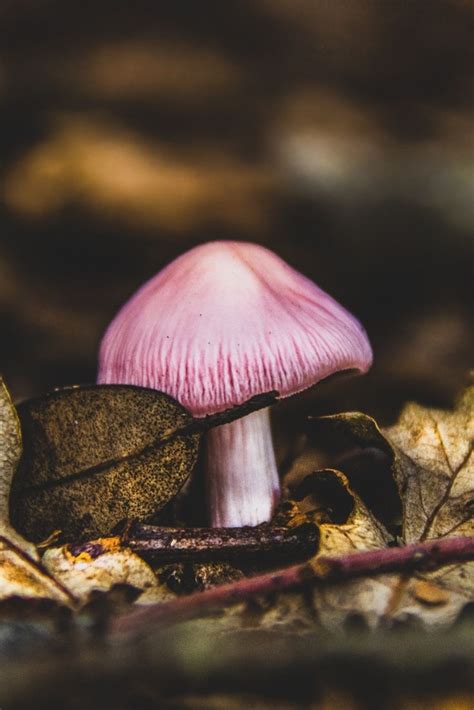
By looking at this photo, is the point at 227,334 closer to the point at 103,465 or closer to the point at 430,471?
the point at 103,465

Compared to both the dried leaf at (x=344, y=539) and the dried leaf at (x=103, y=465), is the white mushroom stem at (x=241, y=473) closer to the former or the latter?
the dried leaf at (x=344, y=539)

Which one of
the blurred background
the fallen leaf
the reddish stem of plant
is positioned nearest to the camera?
the reddish stem of plant

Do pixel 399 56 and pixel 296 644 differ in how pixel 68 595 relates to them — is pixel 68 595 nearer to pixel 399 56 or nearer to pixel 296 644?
pixel 296 644

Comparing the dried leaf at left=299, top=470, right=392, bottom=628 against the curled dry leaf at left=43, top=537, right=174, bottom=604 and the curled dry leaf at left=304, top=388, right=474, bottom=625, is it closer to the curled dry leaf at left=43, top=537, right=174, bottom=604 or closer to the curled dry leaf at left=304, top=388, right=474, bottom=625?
the curled dry leaf at left=304, top=388, right=474, bottom=625

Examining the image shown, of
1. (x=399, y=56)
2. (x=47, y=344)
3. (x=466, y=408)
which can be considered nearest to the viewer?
(x=466, y=408)

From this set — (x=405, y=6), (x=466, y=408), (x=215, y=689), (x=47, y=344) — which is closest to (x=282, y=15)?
(x=405, y=6)

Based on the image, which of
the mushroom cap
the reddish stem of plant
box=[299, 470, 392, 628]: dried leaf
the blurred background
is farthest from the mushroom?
the blurred background
